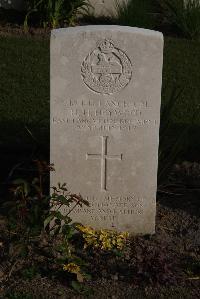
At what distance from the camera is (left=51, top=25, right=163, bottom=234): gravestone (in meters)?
4.44

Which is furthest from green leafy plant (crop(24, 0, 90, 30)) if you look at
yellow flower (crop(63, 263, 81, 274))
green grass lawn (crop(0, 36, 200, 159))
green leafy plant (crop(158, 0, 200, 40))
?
yellow flower (crop(63, 263, 81, 274))

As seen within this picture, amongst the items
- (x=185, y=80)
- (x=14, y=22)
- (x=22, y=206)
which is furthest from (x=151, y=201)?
(x=14, y=22)

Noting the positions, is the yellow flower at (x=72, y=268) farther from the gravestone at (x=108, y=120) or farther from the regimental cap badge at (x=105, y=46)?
the regimental cap badge at (x=105, y=46)

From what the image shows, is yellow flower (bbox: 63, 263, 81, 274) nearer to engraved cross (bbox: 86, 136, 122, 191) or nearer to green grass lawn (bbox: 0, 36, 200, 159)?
engraved cross (bbox: 86, 136, 122, 191)

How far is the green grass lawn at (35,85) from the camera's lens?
21.6ft


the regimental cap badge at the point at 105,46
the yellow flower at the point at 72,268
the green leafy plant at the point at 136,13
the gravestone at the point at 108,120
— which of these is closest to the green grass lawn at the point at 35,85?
the green leafy plant at the point at 136,13

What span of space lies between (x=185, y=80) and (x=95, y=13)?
2475 mm

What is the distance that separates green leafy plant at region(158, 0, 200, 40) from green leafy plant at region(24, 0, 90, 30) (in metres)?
1.19

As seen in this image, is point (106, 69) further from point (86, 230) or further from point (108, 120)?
point (86, 230)

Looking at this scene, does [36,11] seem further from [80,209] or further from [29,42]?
[80,209]

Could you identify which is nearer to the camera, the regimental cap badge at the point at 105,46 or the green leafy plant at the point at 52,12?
the regimental cap badge at the point at 105,46

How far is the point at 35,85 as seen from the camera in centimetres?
777

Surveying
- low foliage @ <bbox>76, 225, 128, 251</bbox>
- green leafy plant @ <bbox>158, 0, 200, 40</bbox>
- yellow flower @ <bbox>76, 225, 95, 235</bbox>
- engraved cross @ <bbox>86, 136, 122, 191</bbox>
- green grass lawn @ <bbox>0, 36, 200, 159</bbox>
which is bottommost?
low foliage @ <bbox>76, 225, 128, 251</bbox>

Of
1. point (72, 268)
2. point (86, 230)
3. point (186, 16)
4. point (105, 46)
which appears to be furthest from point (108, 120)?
point (186, 16)
